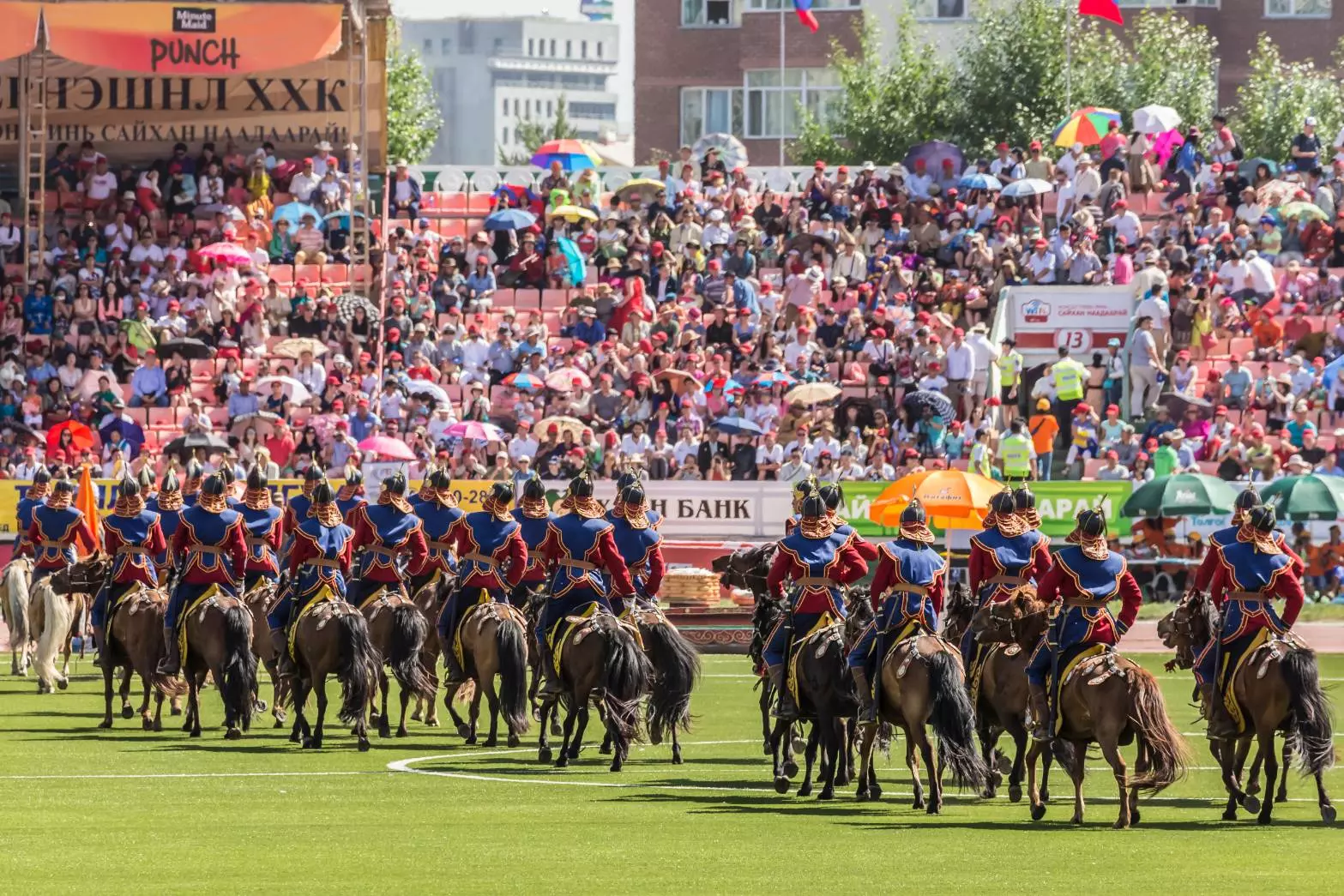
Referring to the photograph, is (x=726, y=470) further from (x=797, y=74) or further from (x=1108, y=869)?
(x=797, y=74)

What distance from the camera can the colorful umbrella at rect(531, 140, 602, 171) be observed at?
155 ft

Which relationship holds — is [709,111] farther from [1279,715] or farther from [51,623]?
[1279,715]

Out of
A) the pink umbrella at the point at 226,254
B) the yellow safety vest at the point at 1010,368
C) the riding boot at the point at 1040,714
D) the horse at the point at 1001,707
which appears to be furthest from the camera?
the pink umbrella at the point at 226,254

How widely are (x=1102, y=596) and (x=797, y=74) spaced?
202 ft

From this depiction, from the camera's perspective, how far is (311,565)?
2139cm

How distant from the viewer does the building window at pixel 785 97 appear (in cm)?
7650

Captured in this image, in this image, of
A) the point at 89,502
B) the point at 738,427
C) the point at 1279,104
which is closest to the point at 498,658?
the point at 89,502

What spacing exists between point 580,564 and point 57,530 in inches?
309

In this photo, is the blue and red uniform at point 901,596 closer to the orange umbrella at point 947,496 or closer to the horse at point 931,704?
the horse at point 931,704

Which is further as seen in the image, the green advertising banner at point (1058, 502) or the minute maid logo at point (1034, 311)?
the minute maid logo at point (1034, 311)

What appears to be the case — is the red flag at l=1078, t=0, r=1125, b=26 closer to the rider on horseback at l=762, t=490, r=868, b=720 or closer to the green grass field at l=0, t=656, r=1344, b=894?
the green grass field at l=0, t=656, r=1344, b=894

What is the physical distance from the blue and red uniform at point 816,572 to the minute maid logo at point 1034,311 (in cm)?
2163

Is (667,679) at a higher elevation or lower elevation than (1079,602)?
lower

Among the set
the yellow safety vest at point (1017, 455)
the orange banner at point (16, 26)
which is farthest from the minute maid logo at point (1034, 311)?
the orange banner at point (16, 26)
